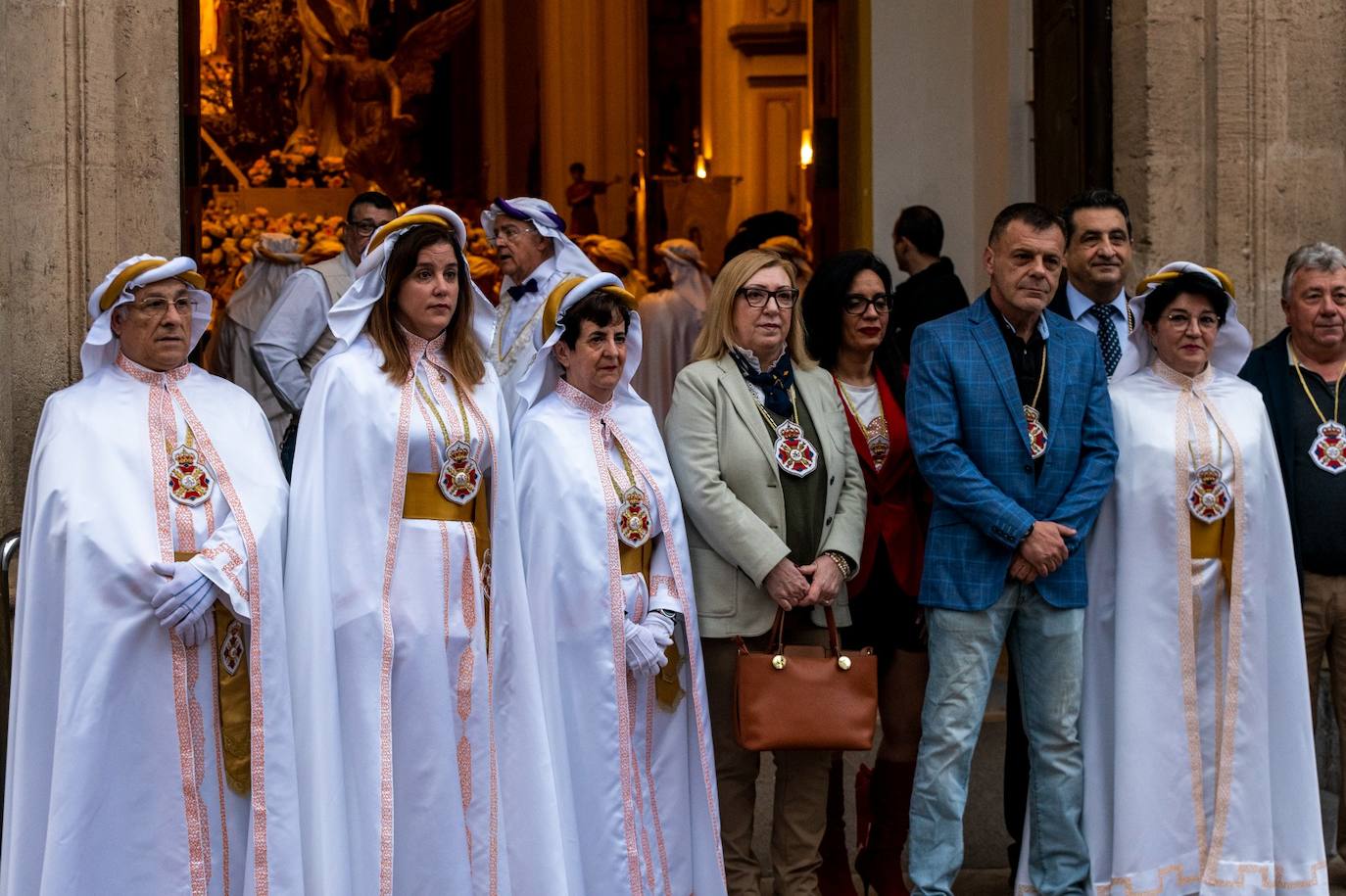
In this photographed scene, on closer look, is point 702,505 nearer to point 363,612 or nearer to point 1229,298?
point 363,612

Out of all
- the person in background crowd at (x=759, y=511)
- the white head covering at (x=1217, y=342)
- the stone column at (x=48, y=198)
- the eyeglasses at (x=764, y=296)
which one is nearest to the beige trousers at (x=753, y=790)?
the person in background crowd at (x=759, y=511)

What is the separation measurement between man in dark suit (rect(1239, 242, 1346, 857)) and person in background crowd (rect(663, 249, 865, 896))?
1.40 meters

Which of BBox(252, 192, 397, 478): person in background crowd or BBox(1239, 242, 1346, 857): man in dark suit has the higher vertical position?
BBox(252, 192, 397, 478): person in background crowd

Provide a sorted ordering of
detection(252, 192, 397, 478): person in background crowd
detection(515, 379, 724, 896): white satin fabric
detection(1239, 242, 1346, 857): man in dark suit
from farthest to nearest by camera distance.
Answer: detection(252, 192, 397, 478): person in background crowd, detection(1239, 242, 1346, 857): man in dark suit, detection(515, 379, 724, 896): white satin fabric

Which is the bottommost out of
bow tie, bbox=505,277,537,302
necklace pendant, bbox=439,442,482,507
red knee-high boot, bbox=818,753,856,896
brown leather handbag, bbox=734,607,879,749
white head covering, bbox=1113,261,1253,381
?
red knee-high boot, bbox=818,753,856,896

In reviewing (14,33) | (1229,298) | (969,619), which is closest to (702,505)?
(969,619)

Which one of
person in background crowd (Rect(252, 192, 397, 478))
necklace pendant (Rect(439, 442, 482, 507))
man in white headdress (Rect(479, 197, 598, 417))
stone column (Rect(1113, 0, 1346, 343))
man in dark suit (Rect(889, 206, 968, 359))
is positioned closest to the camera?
necklace pendant (Rect(439, 442, 482, 507))

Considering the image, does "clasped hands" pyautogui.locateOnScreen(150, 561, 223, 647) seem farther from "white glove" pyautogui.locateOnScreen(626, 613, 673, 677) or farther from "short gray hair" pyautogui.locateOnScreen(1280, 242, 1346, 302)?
"short gray hair" pyautogui.locateOnScreen(1280, 242, 1346, 302)

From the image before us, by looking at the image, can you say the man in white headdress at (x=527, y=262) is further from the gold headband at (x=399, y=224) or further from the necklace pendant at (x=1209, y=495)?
the necklace pendant at (x=1209, y=495)

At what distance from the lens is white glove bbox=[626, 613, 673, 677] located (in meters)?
5.59

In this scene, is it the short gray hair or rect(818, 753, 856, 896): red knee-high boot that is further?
the short gray hair

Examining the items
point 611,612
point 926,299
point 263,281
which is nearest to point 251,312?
point 263,281

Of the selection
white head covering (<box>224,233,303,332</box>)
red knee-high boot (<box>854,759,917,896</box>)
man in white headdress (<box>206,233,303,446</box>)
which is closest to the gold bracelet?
red knee-high boot (<box>854,759,917,896</box>)

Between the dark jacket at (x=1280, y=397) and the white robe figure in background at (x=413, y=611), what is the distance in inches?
95.7
